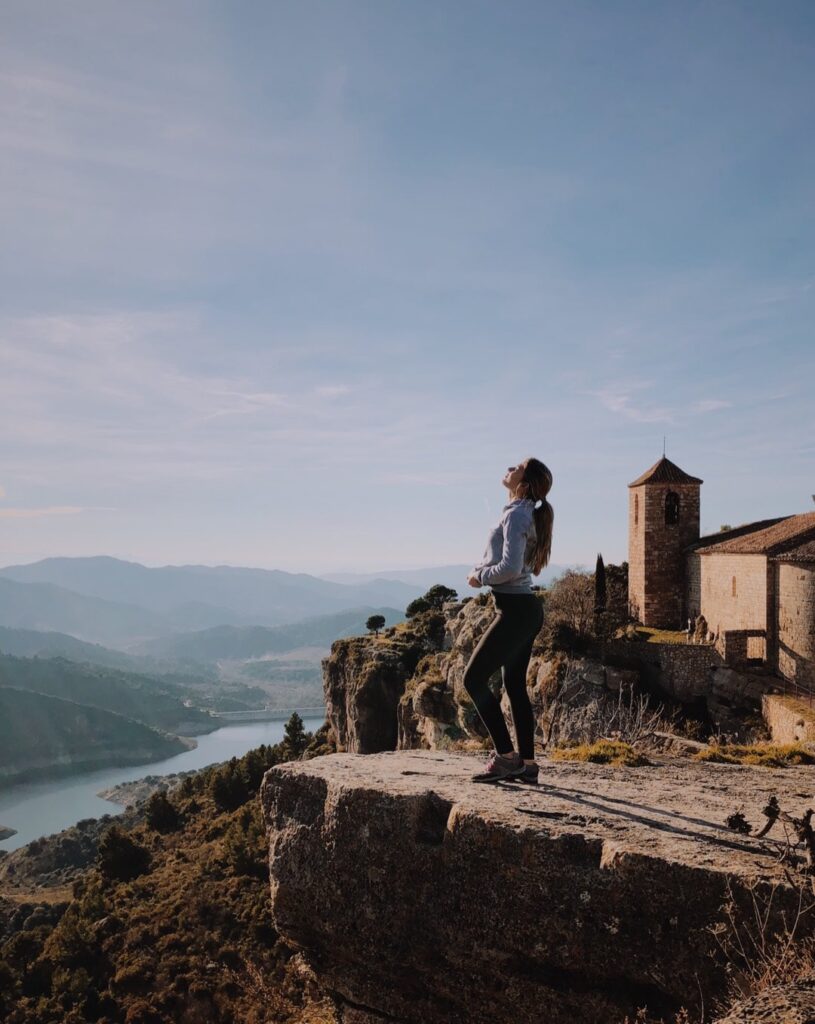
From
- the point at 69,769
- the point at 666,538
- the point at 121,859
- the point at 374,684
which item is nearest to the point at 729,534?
the point at 666,538

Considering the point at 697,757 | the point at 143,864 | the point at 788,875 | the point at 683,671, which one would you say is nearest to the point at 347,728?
the point at 143,864

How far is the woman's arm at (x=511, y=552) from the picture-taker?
5.29m

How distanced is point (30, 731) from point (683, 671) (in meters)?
202

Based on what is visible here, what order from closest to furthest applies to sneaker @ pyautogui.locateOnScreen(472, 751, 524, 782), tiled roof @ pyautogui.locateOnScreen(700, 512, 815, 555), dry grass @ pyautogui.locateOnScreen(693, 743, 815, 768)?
sneaker @ pyautogui.locateOnScreen(472, 751, 524, 782) < dry grass @ pyautogui.locateOnScreen(693, 743, 815, 768) < tiled roof @ pyautogui.locateOnScreen(700, 512, 815, 555)

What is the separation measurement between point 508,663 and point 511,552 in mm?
938

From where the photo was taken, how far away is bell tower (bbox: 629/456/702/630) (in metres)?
37.0

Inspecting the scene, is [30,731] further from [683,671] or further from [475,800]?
[475,800]

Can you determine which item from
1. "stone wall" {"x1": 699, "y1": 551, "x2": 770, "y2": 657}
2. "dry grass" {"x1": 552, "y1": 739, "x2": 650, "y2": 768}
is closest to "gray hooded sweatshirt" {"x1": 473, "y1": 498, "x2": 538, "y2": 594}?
"dry grass" {"x1": 552, "y1": 739, "x2": 650, "y2": 768}

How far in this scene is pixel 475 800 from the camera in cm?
482

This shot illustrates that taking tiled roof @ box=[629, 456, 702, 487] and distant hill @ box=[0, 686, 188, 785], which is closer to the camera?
tiled roof @ box=[629, 456, 702, 487]

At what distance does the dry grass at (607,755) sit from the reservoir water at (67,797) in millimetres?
146450

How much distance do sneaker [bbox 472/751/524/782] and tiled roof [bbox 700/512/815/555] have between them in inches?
1008

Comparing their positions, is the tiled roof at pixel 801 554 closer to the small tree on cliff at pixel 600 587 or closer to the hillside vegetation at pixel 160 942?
the small tree on cliff at pixel 600 587

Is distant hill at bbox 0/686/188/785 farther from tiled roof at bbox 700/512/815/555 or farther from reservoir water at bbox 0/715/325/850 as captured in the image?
tiled roof at bbox 700/512/815/555
